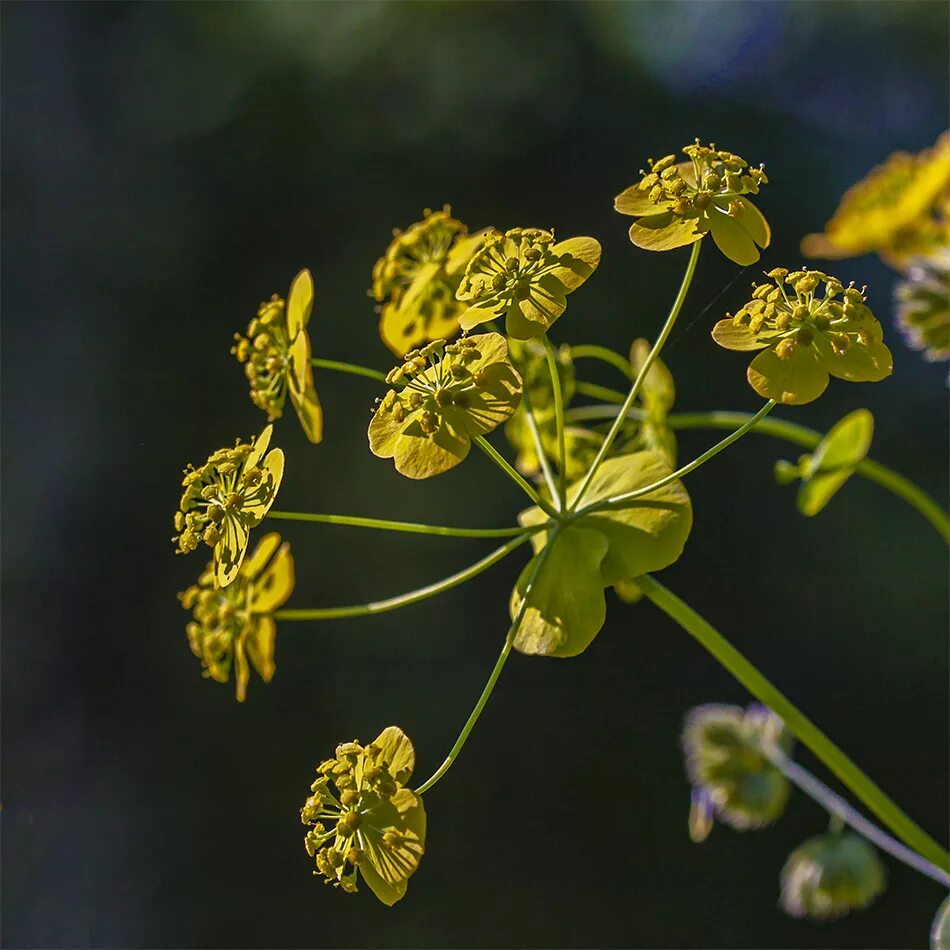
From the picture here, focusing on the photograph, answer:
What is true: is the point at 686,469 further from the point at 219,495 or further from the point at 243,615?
→ the point at 243,615

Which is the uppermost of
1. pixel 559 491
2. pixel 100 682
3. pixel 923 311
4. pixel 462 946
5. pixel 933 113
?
pixel 933 113

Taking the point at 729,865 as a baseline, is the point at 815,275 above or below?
above

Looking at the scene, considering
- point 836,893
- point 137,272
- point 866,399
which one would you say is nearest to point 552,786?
point 866,399

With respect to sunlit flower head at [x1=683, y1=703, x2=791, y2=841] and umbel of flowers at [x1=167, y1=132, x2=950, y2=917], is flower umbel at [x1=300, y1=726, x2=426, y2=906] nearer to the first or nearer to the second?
umbel of flowers at [x1=167, y1=132, x2=950, y2=917]

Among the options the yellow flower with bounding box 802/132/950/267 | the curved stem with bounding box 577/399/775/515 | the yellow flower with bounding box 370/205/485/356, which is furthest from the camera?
the yellow flower with bounding box 802/132/950/267

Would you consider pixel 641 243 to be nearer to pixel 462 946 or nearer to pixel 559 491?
pixel 559 491

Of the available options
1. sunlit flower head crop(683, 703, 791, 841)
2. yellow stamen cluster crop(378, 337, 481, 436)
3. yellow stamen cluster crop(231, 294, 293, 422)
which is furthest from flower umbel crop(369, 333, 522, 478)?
sunlit flower head crop(683, 703, 791, 841)
